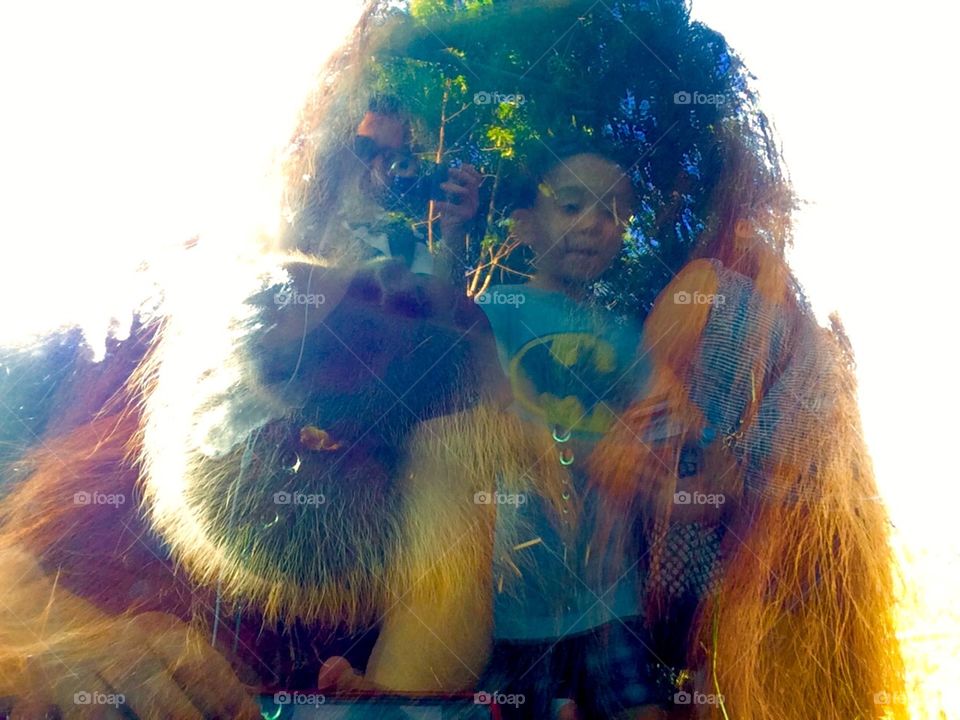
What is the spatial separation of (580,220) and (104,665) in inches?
46.1

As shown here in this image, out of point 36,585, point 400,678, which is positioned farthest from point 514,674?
point 36,585

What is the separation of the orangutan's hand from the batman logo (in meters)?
0.71

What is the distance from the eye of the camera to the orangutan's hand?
4.36ft

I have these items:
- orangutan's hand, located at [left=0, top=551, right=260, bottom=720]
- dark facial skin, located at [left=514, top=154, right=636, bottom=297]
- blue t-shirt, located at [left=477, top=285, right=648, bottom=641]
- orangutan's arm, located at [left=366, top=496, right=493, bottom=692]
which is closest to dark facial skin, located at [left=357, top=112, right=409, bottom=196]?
dark facial skin, located at [left=514, top=154, right=636, bottom=297]

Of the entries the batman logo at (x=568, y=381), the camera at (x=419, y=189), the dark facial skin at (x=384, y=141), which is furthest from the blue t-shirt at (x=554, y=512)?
the dark facial skin at (x=384, y=141)

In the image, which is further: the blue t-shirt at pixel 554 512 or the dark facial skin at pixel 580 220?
the dark facial skin at pixel 580 220

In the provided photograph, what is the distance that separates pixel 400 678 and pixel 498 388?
20.6 inches

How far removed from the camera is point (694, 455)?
1.35 metres

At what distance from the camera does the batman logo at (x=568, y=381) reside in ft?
4.52

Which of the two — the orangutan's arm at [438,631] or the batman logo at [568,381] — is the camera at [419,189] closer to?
the batman logo at [568,381]

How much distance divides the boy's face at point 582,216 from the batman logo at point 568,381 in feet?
0.56

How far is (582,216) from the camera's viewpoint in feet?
4.92

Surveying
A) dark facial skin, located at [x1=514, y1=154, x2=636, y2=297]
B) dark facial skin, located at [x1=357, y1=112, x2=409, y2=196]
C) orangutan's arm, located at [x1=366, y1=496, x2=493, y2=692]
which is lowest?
orangutan's arm, located at [x1=366, y1=496, x2=493, y2=692]

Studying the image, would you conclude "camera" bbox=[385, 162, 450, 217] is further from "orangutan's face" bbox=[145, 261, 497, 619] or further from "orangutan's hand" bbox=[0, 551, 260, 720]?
"orangutan's hand" bbox=[0, 551, 260, 720]
